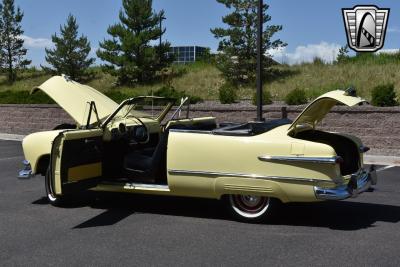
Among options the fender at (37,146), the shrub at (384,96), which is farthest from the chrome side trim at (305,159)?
the shrub at (384,96)

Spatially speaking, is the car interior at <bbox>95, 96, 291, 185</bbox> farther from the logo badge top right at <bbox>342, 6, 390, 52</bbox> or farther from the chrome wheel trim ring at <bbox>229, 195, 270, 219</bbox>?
the logo badge top right at <bbox>342, 6, 390, 52</bbox>

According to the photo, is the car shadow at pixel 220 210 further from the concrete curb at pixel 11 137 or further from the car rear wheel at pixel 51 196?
the concrete curb at pixel 11 137

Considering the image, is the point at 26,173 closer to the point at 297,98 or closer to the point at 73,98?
the point at 73,98

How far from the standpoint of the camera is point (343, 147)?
713 centimetres

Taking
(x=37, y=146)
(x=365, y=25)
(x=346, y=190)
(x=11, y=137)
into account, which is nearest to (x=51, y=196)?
(x=37, y=146)

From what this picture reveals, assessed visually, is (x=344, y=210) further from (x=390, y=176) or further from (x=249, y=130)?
(x=390, y=176)

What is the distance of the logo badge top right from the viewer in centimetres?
1716

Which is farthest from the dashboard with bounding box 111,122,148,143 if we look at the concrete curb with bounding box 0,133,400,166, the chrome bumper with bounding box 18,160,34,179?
the concrete curb with bounding box 0,133,400,166

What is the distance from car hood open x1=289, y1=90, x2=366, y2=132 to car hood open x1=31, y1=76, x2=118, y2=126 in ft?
9.17

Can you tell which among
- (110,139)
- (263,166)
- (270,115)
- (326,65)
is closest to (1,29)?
(326,65)

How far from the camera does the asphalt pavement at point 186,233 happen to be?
5203 millimetres

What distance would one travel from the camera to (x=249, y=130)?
6598 mm

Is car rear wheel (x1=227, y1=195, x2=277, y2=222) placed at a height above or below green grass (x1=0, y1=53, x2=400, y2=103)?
below

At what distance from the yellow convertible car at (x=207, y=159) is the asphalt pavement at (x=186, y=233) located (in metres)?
0.38
